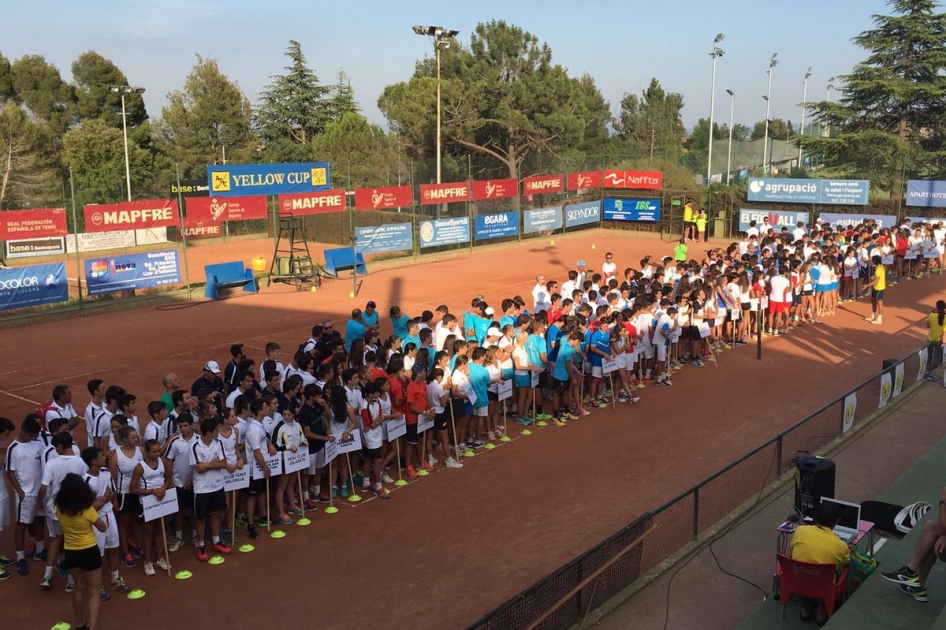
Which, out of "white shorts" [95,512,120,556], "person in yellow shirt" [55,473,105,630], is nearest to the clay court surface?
"person in yellow shirt" [55,473,105,630]

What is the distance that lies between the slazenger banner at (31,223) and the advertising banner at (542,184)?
1958cm

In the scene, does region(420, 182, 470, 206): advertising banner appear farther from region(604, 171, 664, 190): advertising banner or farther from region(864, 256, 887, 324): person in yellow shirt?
region(864, 256, 887, 324): person in yellow shirt

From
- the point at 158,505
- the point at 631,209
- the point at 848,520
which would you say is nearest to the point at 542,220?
the point at 631,209

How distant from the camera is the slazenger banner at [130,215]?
81.5ft

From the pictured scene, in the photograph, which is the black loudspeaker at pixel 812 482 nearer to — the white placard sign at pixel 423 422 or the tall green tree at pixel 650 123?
the white placard sign at pixel 423 422

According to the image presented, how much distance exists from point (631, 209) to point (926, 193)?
12525 millimetres

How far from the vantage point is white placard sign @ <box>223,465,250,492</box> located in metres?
9.45

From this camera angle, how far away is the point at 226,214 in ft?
112

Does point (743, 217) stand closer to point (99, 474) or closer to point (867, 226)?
point (867, 226)

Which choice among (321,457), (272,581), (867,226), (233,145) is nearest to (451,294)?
(867,226)

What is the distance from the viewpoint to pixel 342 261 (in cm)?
2973

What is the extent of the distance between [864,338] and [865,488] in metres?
9.72

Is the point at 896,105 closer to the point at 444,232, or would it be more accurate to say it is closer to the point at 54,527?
the point at 444,232

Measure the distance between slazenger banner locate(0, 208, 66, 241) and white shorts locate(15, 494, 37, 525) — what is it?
16562 millimetres
